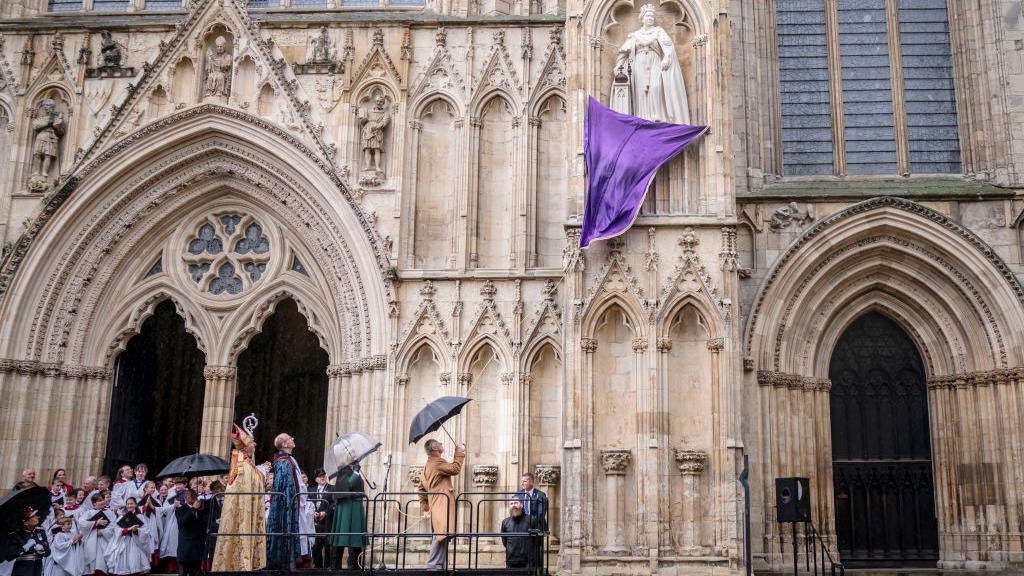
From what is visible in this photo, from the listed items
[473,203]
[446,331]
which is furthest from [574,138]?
[446,331]

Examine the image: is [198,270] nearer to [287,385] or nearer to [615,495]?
[287,385]

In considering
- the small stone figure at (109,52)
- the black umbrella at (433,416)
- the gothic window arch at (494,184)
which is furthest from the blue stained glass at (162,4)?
the black umbrella at (433,416)

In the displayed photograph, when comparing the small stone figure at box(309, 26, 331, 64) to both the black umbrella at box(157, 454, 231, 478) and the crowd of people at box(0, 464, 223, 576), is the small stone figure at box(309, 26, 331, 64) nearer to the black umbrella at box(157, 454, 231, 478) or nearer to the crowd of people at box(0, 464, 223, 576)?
the black umbrella at box(157, 454, 231, 478)

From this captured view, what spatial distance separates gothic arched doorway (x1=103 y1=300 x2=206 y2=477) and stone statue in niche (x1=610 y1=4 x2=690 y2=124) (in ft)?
28.8

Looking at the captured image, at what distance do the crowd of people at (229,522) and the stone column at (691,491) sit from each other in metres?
1.78

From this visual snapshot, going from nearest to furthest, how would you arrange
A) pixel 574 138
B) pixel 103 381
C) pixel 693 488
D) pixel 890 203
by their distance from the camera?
pixel 693 488 → pixel 574 138 → pixel 890 203 → pixel 103 381

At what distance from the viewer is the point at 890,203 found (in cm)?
1675

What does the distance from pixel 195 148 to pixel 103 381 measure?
12.7 ft

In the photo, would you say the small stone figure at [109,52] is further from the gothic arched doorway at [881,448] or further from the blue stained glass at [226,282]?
the gothic arched doorway at [881,448]

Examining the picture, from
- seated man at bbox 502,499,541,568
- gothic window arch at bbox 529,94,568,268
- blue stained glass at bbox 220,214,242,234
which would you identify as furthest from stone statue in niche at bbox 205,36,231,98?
seated man at bbox 502,499,541,568

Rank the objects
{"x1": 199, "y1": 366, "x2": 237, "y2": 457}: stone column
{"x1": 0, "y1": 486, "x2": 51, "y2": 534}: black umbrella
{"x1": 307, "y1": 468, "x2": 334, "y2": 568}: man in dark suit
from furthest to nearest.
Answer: {"x1": 199, "y1": 366, "x2": 237, "y2": 457}: stone column, {"x1": 307, "y1": 468, "x2": 334, "y2": 568}: man in dark suit, {"x1": 0, "y1": 486, "x2": 51, "y2": 534}: black umbrella

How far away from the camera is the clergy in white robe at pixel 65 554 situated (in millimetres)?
14164

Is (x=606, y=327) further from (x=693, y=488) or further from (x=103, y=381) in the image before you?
(x=103, y=381)

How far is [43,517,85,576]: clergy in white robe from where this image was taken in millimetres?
14164
